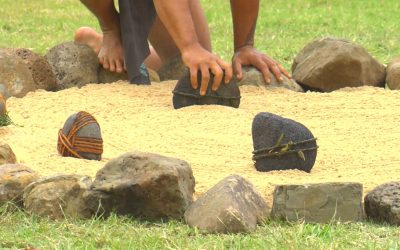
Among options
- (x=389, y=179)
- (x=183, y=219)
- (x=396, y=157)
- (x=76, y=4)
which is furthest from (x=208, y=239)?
(x=76, y=4)

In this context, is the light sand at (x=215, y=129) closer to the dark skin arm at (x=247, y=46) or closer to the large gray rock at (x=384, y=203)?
the dark skin arm at (x=247, y=46)

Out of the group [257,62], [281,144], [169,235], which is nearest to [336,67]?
[257,62]

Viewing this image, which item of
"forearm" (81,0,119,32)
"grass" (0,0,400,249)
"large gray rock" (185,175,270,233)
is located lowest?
"grass" (0,0,400,249)

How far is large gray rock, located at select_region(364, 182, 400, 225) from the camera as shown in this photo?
3857 mm

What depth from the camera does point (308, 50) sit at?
685 centimetres

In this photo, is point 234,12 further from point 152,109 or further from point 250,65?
point 152,109

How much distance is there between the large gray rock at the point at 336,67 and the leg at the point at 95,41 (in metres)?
0.90

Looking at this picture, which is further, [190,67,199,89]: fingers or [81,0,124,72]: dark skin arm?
[81,0,124,72]: dark skin arm

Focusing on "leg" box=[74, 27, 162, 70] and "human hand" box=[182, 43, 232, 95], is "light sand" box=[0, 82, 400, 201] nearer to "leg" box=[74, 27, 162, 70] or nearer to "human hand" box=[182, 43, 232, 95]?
"human hand" box=[182, 43, 232, 95]

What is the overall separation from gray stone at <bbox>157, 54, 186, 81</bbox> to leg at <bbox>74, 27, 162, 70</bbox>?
158mm

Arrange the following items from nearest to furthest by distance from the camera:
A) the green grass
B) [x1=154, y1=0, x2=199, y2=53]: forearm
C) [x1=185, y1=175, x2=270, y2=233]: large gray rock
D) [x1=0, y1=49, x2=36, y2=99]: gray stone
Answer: the green grass, [x1=185, y1=175, x2=270, y2=233]: large gray rock, [x1=154, y1=0, x2=199, y2=53]: forearm, [x1=0, y1=49, x2=36, y2=99]: gray stone

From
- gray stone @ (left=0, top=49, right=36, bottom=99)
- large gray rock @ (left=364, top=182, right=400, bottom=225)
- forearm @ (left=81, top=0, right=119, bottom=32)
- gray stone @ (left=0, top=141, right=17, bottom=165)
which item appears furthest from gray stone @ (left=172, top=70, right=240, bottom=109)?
large gray rock @ (left=364, top=182, right=400, bottom=225)

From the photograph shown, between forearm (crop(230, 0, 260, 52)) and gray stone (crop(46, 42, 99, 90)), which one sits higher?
forearm (crop(230, 0, 260, 52))

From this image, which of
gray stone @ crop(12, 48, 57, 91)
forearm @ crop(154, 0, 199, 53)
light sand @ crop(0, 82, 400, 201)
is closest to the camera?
light sand @ crop(0, 82, 400, 201)
